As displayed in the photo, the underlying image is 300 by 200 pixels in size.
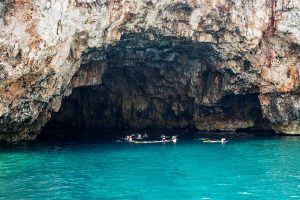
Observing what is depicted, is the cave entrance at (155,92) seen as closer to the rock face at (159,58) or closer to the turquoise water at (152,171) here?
the rock face at (159,58)

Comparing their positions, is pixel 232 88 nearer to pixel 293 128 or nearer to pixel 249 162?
pixel 293 128

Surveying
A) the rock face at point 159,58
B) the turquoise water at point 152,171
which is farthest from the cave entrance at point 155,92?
the turquoise water at point 152,171

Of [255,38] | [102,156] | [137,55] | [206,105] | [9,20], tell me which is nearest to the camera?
[9,20]

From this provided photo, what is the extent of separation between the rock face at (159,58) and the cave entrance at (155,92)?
13 centimetres

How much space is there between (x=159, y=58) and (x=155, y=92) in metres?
8.46

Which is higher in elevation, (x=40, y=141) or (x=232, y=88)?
(x=232, y=88)

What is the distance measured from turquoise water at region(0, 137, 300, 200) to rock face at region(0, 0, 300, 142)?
526cm

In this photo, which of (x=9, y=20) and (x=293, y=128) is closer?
(x=9, y=20)

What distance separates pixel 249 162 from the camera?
3297cm

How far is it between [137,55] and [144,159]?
14.6 metres

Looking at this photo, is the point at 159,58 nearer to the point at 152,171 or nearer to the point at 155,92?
the point at 155,92

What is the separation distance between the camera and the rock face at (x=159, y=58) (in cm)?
3431

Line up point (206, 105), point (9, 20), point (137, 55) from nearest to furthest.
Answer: point (9, 20) < point (137, 55) < point (206, 105)

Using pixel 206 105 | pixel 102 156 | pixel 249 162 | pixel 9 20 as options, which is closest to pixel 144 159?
pixel 102 156
